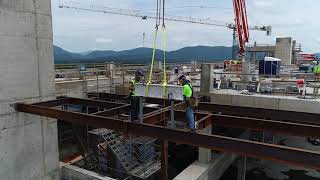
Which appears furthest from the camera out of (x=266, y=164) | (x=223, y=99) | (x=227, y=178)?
(x=266, y=164)

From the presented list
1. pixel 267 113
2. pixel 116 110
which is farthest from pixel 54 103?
pixel 267 113

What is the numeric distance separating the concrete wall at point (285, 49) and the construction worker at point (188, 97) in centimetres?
5396

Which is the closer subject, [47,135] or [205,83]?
[47,135]

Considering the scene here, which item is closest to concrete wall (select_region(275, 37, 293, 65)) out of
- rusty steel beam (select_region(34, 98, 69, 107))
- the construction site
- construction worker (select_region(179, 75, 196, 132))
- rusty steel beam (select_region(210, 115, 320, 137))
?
the construction site

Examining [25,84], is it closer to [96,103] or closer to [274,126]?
[96,103]

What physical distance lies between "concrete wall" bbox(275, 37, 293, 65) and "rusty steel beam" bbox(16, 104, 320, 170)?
54.7 metres

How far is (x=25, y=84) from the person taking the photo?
12141 mm

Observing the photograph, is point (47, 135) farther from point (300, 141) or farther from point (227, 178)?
point (300, 141)

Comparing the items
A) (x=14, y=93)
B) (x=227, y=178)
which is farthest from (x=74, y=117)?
(x=227, y=178)

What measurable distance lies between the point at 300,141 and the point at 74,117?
1895 cm

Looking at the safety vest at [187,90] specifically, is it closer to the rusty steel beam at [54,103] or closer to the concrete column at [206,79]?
the rusty steel beam at [54,103]

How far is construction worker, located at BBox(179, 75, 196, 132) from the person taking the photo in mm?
8688

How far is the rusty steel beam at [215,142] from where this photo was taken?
264 inches

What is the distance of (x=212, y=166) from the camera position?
44.1 feet
